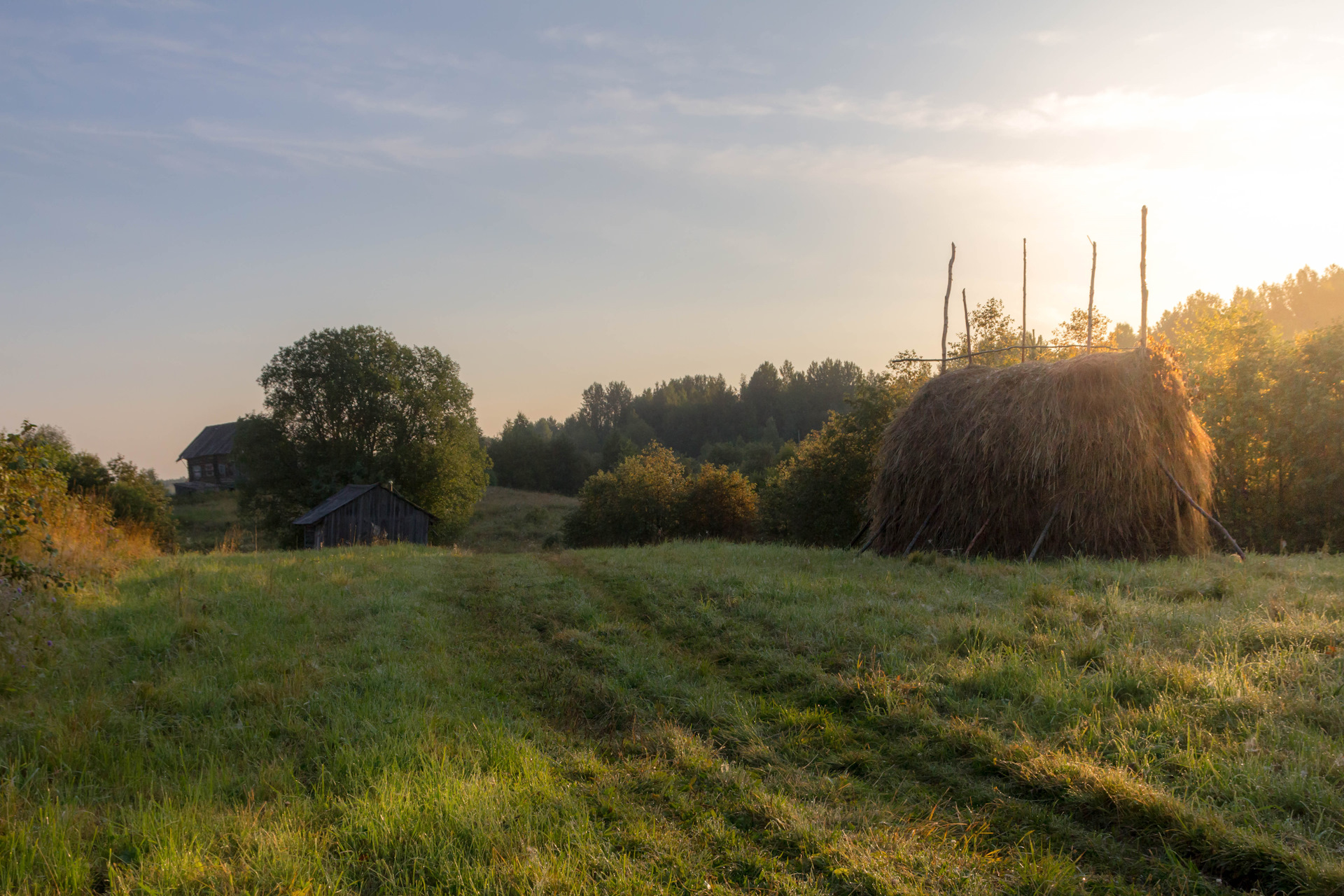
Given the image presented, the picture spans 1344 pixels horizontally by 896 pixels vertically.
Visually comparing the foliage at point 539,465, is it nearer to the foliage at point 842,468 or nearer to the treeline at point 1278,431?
the foliage at point 842,468

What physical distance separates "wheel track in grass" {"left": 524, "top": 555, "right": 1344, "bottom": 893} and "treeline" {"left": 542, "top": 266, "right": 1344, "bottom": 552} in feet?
44.2

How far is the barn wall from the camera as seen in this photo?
1280 inches

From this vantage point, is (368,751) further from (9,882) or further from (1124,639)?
(1124,639)

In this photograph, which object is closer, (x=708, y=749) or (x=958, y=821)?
(x=958, y=821)

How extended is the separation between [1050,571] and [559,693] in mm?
8525

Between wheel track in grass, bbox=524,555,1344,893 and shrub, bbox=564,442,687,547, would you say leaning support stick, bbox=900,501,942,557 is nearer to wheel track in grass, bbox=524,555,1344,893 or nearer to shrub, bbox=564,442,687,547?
wheel track in grass, bbox=524,555,1344,893

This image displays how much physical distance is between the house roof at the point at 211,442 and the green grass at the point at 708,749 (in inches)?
2604

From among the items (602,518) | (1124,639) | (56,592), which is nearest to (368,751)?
(1124,639)

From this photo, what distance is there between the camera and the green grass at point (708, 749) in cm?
342

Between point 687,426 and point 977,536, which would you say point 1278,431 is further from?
point 687,426

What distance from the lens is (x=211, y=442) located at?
219ft

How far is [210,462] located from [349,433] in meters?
35.6

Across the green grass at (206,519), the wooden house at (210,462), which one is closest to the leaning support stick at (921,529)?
the green grass at (206,519)

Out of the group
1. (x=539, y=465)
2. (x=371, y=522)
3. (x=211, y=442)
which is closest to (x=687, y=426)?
(x=539, y=465)
